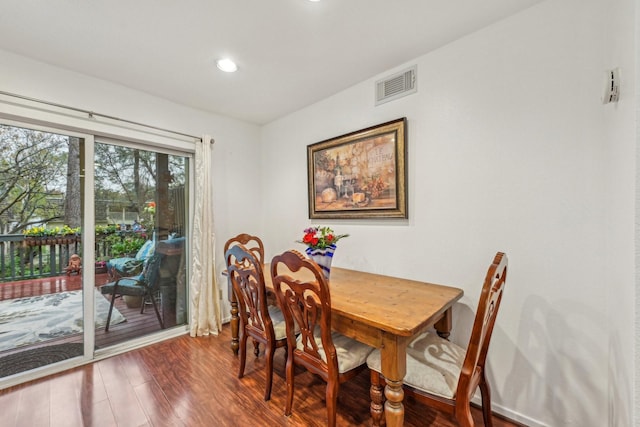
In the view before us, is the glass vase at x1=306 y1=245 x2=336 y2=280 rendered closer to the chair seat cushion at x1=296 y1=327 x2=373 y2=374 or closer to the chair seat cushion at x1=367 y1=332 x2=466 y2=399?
the chair seat cushion at x1=296 y1=327 x2=373 y2=374

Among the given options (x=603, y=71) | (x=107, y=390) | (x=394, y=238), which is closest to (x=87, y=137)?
(x=107, y=390)

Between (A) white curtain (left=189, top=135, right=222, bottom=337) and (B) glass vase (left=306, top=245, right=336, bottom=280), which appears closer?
(B) glass vase (left=306, top=245, right=336, bottom=280)

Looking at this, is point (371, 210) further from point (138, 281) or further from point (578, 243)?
point (138, 281)

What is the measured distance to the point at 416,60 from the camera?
2.06m

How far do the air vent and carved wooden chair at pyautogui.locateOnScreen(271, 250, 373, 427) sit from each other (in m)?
1.58

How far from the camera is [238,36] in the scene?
1805 mm

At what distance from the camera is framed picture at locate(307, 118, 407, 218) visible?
212cm

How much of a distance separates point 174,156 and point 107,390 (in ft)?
7.04

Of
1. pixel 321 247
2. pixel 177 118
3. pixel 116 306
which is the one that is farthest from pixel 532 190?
pixel 116 306

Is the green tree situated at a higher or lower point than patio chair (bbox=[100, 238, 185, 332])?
higher

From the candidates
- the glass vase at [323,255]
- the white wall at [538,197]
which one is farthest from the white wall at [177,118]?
the white wall at [538,197]

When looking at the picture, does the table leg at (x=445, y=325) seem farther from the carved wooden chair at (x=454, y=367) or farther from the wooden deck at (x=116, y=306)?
the wooden deck at (x=116, y=306)

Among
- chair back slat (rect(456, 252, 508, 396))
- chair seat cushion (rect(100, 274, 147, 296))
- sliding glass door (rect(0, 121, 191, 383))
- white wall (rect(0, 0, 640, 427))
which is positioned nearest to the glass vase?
white wall (rect(0, 0, 640, 427))

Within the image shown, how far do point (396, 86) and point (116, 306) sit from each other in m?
3.24
